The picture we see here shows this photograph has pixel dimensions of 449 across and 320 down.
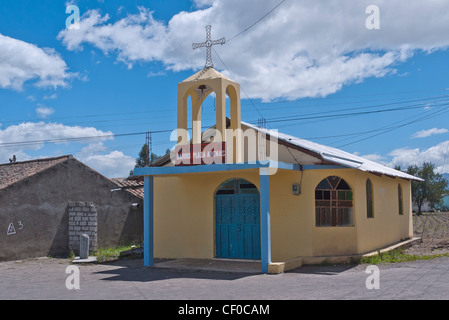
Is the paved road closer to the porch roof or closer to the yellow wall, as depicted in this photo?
the yellow wall

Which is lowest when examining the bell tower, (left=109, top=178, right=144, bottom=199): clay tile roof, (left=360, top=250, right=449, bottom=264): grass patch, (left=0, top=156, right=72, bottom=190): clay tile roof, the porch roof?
(left=360, top=250, right=449, bottom=264): grass patch

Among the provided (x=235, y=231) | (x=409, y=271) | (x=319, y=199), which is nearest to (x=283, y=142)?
(x=319, y=199)

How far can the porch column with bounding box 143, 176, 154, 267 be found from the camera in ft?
42.0

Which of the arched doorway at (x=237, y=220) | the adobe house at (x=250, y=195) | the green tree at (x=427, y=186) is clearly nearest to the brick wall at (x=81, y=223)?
the adobe house at (x=250, y=195)

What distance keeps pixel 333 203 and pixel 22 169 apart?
1128cm

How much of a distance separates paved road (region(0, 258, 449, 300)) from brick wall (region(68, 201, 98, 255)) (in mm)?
3173

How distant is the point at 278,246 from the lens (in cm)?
1300

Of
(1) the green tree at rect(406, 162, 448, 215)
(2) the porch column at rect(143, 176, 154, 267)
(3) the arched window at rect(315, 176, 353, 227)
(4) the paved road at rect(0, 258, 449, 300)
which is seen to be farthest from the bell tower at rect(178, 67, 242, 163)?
(1) the green tree at rect(406, 162, 448, 215)

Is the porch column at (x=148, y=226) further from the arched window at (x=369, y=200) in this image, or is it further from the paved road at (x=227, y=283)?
A: the arched window at (x=369, y=200)

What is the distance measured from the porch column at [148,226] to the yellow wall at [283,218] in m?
1.27

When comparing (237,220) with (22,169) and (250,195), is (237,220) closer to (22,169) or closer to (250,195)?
(250,195)

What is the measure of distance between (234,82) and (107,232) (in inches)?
301

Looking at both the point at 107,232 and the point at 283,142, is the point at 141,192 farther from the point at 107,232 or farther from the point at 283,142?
the point at 283,142

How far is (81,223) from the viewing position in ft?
52.9
